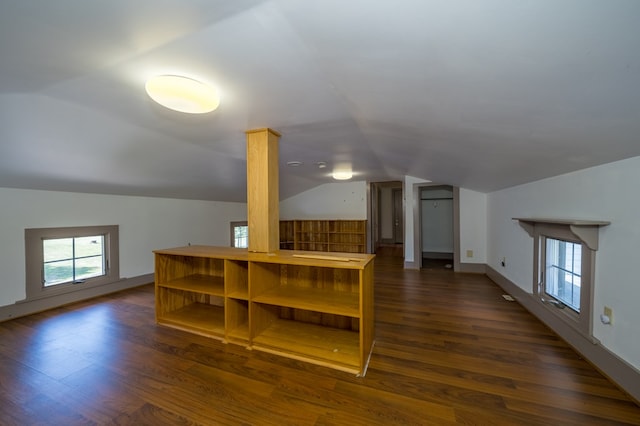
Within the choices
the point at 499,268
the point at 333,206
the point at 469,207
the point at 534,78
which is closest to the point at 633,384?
the point at 534,78

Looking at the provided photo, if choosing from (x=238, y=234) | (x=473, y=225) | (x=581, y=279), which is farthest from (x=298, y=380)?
(x=238, y=234)

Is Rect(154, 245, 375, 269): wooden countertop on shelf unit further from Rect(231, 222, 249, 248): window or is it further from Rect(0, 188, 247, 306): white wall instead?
Rect(231, 222, 249, 248): window

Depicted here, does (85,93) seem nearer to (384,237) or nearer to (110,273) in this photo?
(110,273)

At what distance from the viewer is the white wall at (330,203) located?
6477 millimetres

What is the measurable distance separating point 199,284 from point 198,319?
39cm

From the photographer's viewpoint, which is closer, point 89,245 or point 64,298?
point 64,298

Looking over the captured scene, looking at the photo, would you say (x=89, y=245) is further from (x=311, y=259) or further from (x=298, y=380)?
(x=298, y=380)

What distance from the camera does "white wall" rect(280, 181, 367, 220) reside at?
21.2 feet

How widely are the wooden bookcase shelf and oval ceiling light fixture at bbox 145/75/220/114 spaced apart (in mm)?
1269

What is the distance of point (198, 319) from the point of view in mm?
2590

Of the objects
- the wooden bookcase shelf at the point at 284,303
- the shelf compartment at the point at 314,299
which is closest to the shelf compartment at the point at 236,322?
the wooden bookcase shelf at the point at 284,303

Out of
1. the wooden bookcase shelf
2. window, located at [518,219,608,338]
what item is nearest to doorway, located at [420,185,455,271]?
window, located at [518,219,608,338]

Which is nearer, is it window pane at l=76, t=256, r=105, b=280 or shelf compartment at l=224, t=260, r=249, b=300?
shelf compartment at l=224, t=260, r=249, b=300

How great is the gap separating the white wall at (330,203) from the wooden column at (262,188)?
431 cm
